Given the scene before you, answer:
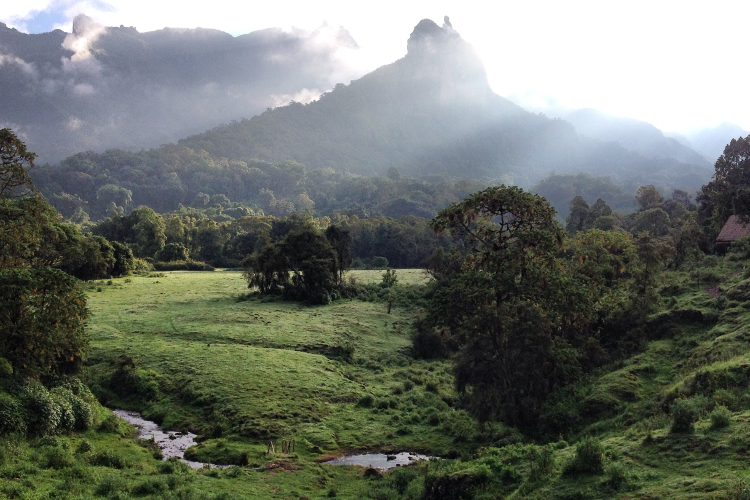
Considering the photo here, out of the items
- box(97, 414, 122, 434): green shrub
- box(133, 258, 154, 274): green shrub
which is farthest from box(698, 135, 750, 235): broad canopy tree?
box(133, 258, 154, 274): green shrub

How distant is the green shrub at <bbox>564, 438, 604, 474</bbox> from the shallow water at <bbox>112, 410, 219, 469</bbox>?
14.9 m

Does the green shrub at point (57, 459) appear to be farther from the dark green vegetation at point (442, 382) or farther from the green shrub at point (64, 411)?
the green shrub at point (64, 411)

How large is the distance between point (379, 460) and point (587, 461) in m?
12.1

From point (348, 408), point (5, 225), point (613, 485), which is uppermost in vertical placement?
point (5, 225)

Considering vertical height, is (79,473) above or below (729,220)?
below

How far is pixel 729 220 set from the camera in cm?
5300

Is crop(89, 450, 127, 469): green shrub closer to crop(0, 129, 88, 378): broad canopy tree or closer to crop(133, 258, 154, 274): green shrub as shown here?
crop(0, 129, 88, 378): broad canopy tree

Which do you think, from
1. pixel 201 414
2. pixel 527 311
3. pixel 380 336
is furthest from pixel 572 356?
pixel 380 336

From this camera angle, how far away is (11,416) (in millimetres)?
18984

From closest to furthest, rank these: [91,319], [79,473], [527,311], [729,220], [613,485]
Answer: [613,485] < [79,473] < [527,311] < [91,319] < [729,220]

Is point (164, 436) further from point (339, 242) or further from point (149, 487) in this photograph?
point (339, 242)

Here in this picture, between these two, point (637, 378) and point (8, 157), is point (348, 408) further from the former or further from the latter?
point (8, 157)

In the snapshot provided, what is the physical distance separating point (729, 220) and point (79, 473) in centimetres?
5926

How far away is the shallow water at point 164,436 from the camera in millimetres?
23375
